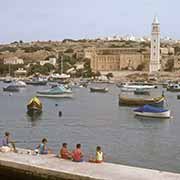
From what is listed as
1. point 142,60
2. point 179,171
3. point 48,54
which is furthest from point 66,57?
point 179,171

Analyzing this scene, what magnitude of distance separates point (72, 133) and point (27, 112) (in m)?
11.8

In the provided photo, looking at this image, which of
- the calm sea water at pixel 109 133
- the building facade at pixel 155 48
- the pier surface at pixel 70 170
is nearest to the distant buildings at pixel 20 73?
the building facade at pixel 155 48

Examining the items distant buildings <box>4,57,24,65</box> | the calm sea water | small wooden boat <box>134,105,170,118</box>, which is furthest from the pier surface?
distant buildings <box>4,57,24,65</box>

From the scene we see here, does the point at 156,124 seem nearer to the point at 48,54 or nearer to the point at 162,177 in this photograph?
the point at 162,177

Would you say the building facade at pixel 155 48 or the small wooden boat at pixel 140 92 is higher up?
the building facade at pixel 155 48

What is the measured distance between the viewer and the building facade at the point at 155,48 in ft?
383

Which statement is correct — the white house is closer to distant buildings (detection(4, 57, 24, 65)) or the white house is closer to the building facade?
distant buildings (detection(4, 57, 24, 65))

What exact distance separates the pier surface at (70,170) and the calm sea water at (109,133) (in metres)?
4.70

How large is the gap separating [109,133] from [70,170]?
541 inches

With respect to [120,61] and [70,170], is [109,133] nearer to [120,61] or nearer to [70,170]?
[70,170]

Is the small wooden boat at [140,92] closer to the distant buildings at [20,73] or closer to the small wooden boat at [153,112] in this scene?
the small wooden boat at [153,112]

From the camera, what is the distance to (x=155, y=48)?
11856cm

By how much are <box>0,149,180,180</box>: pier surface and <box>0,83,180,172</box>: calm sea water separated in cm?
470

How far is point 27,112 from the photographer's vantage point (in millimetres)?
37031
